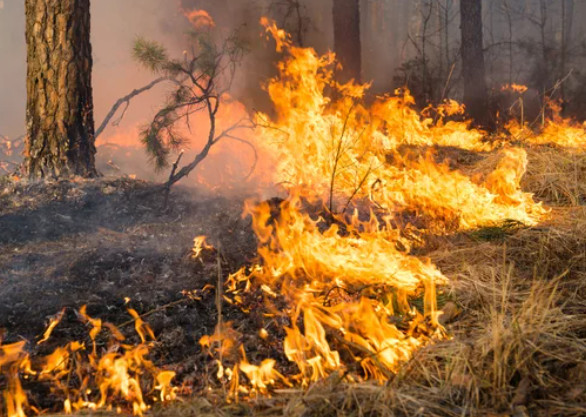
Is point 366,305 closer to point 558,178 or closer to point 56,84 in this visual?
point 558,178

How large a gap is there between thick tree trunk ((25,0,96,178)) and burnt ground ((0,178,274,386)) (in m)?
0.37

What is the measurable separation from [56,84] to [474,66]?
25.0 feet

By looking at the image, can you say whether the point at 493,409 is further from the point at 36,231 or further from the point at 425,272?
the point at 36,231

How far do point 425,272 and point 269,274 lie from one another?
93 cm

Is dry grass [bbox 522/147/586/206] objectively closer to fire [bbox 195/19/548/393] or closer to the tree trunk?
fire [bbox 195/19/548/393]

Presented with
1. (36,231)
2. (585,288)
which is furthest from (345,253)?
(36,231)

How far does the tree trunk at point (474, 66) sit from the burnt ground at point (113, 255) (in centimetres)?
648

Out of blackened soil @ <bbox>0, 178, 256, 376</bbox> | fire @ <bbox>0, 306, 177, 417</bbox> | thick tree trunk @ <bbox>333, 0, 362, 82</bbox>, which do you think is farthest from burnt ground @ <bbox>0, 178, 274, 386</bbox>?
thick tree trunk @ <bbox>333, 0, 362, 82</bbox>

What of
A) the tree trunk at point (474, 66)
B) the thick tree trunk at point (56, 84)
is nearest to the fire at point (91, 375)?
the thick tree trunk at point (56, 84)

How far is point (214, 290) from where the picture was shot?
3107 millimetres

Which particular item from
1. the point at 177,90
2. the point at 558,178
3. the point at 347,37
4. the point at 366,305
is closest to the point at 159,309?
the point at 366,305

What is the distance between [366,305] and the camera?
243 cm

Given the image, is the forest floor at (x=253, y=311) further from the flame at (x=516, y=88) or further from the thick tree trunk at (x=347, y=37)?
the flame at (x=516, y=88)

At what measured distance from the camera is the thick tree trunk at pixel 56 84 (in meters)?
4.71
